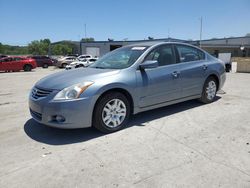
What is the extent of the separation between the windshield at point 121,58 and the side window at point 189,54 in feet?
3.27

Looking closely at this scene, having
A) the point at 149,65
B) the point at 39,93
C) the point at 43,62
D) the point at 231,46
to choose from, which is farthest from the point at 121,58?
the point at 231,46

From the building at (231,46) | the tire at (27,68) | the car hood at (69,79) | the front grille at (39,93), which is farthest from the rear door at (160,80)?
the building at (231,46)

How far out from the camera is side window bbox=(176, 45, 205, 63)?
5227 millimetres

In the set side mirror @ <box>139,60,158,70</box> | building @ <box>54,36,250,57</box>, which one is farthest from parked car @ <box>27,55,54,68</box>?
side mirror @ <box>139,60,158,70</box>

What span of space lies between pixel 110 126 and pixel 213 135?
5.73 ft

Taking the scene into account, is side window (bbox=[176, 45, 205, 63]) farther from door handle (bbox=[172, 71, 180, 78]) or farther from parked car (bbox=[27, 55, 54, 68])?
parked car (bbox=[27, 55, 54, 68])

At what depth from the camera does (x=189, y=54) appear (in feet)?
17.9

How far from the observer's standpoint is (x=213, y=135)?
395cm

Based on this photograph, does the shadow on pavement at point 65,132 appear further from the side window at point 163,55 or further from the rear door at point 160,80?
the side window at point 163,55

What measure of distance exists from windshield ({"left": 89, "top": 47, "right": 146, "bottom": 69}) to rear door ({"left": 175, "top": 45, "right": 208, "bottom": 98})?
103 cm

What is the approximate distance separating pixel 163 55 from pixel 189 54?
90 cm

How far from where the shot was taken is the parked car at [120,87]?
12.3 feet

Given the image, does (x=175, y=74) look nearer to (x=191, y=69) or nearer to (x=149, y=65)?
(x=191, y=69)

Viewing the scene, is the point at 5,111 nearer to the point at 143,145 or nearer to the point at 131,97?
the point at 131,97
